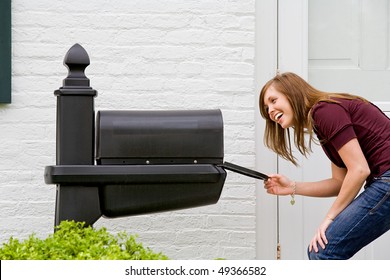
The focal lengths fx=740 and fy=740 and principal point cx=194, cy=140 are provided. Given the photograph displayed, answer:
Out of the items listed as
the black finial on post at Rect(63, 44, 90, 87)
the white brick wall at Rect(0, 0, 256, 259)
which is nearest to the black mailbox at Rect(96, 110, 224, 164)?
the black finial on post at Rect(63, 44, 90, 87)

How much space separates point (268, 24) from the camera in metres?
3.60

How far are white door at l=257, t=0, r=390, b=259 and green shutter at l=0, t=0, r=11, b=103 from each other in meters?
1.23

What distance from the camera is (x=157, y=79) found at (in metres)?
3.51

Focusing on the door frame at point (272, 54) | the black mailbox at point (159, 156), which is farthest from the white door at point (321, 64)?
the black mailbox at point (159, 156)

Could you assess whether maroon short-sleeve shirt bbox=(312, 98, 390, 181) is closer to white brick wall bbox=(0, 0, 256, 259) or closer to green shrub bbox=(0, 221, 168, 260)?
white brick wall bbox=(0, 0, 256, 259)

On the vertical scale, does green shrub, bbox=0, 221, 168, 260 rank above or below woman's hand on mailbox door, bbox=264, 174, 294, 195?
below

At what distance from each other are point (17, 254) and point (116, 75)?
6.04 feet

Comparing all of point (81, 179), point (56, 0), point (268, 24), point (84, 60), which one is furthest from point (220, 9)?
point (81, 179)

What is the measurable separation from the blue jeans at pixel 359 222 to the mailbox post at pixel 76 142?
0.85m

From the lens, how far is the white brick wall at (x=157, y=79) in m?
3.48

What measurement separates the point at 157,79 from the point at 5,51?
71 centimetres

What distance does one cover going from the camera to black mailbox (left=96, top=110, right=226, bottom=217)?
96.7 inches

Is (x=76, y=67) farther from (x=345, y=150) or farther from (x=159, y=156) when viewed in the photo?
(x=345, y=150)

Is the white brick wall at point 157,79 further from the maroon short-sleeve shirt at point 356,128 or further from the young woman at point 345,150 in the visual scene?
the maroon short-sleeve shirt at point 356,128
